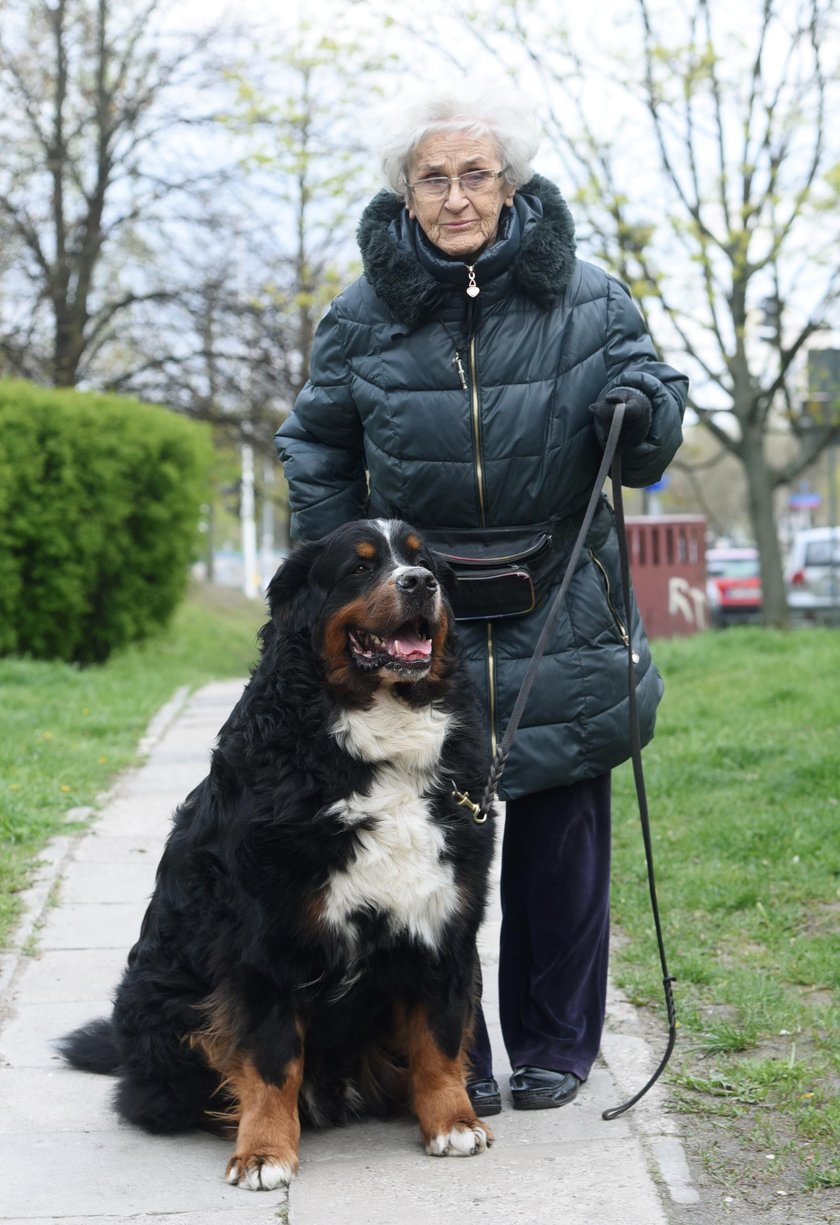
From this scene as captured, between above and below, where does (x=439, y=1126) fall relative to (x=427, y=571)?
below

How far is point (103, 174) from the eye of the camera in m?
20.6

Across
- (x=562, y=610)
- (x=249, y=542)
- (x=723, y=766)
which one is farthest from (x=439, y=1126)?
(x=249, y=542)

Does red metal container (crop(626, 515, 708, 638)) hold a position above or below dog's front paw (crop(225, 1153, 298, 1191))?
above

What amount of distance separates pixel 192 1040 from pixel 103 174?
19.0 meters

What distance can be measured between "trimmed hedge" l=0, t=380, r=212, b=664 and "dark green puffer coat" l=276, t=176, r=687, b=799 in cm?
1091

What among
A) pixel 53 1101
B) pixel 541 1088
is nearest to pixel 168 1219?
pixel 53 1101

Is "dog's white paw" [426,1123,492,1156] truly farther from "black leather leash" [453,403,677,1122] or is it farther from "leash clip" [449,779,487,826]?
"leash clip" [449,779,487,826]

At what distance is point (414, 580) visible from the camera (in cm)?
342

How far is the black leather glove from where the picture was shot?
3621 millimetres

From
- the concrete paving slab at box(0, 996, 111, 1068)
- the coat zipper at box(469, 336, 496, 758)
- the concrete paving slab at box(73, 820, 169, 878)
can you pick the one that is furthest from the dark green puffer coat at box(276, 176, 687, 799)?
the concrete paving slab at box(73, 820, 169, 878)

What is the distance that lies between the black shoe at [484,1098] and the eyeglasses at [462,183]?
7.86 feet

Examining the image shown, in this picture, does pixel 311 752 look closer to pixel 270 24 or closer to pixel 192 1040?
pixel 192 1040

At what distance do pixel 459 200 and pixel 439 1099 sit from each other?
2.31m

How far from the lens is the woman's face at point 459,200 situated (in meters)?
3.73
